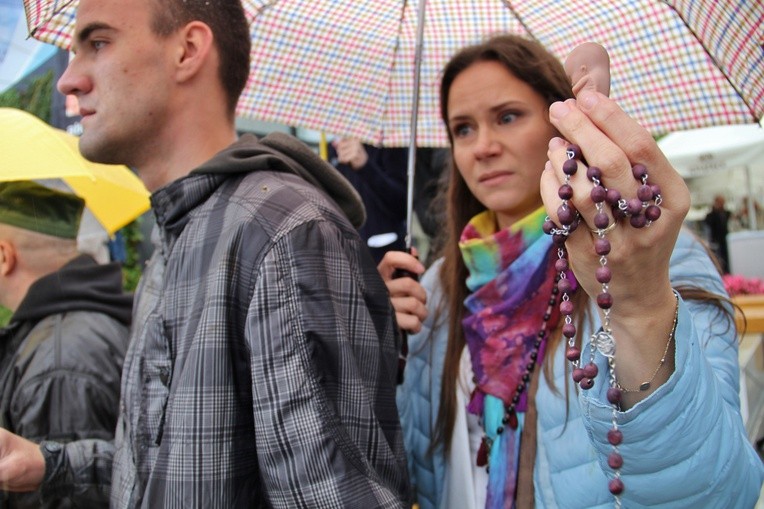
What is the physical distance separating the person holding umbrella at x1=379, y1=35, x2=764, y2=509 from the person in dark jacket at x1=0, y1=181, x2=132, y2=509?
2.93ft

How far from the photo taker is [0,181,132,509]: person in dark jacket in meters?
1.88

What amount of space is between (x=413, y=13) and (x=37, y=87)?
1.37 m

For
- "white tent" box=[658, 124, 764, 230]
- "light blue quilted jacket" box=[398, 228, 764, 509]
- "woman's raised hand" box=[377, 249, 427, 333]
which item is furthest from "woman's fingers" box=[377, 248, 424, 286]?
"white tent" box=[658, 124, 764, 230]

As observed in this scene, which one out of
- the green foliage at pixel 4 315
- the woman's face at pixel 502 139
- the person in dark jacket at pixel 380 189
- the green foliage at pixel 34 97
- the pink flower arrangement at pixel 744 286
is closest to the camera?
the green foliage at pixel 34 97

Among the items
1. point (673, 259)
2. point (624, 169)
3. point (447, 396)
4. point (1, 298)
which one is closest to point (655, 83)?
point (673, 259)

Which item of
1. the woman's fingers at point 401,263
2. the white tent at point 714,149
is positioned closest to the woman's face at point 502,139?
the woman's fingers at point 401,263

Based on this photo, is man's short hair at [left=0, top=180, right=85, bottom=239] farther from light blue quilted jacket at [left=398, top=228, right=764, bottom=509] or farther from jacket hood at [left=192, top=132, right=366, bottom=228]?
light blue quilted jacket at [left=398, top=228, right=764, bottom=509]

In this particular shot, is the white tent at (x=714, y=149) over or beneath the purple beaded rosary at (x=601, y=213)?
beneath

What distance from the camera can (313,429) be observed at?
1.26 m

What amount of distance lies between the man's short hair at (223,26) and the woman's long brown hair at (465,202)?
2.03 ft

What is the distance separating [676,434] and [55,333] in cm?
174

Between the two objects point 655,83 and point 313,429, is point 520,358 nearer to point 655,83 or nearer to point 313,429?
point 313,429

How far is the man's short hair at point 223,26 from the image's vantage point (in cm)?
174

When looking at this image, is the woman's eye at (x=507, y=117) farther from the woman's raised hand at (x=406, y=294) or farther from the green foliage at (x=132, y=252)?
Result: the green foliage at (x=132, y=252)
